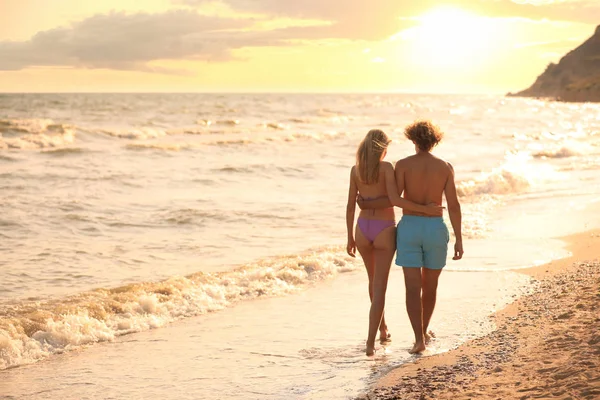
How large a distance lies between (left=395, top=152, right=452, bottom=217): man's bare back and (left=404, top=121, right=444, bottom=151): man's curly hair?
84 mm

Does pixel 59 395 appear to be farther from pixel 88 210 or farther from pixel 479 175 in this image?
pixel 479 175

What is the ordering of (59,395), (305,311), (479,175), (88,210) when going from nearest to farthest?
(59,395), (305,311), (88,210), (479,175)

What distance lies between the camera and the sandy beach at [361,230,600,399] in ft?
14.9

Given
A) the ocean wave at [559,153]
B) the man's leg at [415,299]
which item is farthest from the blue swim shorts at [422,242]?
the ocean wave at [559,153]

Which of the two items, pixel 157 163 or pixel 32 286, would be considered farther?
pixel 157 163

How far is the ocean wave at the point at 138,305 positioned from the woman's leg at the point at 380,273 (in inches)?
93.9

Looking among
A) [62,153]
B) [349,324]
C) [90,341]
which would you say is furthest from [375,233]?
[62,153]

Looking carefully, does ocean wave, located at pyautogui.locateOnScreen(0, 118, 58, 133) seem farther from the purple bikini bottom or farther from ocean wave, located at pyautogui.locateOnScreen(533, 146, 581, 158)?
the purple bikini bottom

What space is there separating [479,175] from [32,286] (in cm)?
1464

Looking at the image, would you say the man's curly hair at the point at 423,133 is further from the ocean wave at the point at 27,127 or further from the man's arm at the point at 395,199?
the ocean wave at the point at 27,127

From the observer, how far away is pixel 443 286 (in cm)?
823

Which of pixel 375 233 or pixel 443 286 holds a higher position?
pixel 375 233

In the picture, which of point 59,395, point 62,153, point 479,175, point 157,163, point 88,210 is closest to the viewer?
point 59,395

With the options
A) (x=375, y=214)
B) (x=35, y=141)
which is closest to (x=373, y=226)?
(x=375, y=214)
